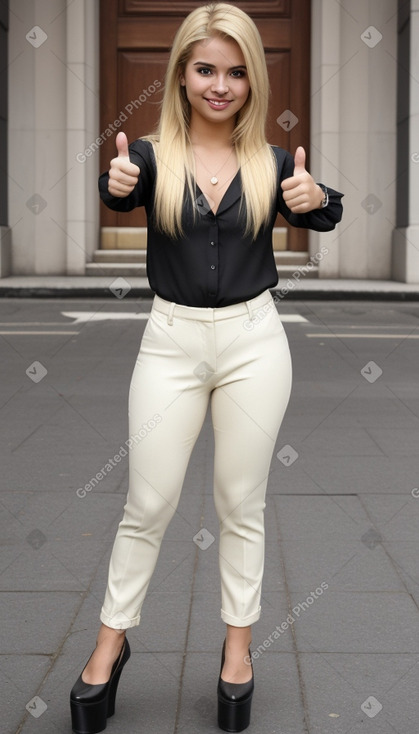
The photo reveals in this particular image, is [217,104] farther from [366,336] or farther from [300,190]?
[366,336]

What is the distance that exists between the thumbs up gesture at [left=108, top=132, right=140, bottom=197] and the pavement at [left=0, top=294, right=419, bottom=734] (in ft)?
4.23

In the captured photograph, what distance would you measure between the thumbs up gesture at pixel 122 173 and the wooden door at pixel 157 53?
13.9m

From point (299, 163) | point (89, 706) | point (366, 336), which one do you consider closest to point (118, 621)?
point (89, 706)

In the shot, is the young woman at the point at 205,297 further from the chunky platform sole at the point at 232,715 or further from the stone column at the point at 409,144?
the stone column at the point at 409,144

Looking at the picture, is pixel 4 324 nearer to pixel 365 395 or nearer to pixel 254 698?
pixel 365 395

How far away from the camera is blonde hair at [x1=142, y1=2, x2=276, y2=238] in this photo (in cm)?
274

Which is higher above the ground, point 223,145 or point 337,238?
point 337,238

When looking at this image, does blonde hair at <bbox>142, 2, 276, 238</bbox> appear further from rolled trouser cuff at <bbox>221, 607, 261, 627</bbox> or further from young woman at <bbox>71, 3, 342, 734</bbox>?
rolled trouser cuff at <bbox>221, 607, 261, 627</bbox>

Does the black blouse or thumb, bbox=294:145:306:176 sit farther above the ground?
thumb, bbox=294:145:306:176

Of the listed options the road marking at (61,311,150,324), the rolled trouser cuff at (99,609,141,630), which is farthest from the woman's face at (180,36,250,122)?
the road marking at (61,311,150,324)

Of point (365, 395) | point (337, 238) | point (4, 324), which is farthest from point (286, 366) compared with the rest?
point (337, 238)

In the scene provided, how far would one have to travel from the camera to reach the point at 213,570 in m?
4.00

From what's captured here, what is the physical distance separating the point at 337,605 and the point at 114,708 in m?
0.98

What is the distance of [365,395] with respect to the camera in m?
7.61
